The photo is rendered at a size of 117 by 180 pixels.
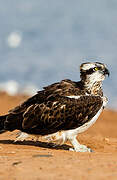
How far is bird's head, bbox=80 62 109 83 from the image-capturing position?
11539mm

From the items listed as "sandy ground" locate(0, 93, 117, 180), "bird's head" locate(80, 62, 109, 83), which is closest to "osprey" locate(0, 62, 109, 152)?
"bird's head" locate(80, 62, 109, 83)

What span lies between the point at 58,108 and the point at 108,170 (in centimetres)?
366

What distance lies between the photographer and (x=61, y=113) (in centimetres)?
1105

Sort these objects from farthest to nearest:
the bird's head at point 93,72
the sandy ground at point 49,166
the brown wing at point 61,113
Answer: the bird's head at point 93,72
the brown wing at point 61,113
the sandy ground at point 49,166

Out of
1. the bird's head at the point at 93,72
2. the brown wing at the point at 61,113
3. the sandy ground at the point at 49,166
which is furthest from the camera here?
the bird's head at the point at 93,72

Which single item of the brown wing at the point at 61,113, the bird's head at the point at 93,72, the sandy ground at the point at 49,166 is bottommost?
the sandy ground at the point at 49,166

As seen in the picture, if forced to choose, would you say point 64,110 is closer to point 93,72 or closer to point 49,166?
point 93,72

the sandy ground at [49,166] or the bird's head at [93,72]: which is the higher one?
the bird's head at [93,72]

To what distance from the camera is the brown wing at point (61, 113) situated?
36.2ft

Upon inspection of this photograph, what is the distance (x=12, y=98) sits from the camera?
120 ft

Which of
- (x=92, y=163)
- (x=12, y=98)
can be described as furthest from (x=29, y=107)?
(x=12, y=98)

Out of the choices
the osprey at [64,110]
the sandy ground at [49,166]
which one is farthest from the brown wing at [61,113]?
the sandy ground at [49,166]

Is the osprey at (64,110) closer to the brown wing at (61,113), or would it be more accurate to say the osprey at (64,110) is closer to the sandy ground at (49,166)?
the brown wing at (61,113)

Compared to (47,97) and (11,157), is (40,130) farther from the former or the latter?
(11,157)
